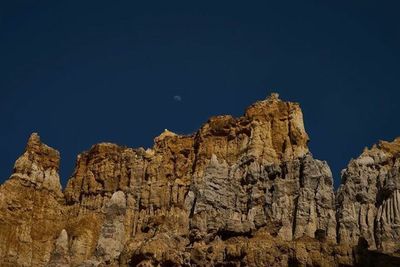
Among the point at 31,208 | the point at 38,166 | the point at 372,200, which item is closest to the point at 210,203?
the point at 372,200

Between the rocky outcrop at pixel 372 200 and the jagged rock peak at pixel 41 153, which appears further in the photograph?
the jagged rock peak at pixel 41 153

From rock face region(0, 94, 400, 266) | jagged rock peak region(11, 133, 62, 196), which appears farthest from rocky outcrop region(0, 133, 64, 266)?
rock face region(0, 94, 400, 266)

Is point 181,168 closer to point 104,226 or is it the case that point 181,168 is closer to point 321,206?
point 104,226

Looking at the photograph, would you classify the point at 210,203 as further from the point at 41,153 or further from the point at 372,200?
the point at 41,153

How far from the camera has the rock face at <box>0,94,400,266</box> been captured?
92500 mm

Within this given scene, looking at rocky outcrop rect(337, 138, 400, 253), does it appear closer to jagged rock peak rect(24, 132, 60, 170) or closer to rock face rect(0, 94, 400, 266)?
rock face rect(0, 94, 400, 266)

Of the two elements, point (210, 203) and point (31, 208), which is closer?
point (210, 203)

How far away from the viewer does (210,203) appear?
106062mm

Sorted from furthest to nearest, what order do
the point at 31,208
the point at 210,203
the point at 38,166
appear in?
the point at 38,166
the point at 31,208
the point at 210,203

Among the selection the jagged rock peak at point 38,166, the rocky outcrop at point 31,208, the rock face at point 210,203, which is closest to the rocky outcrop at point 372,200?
the rock face at point 210,203

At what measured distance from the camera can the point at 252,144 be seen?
11188 centimetres

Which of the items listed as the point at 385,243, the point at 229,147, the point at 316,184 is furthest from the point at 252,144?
the point at 385,243

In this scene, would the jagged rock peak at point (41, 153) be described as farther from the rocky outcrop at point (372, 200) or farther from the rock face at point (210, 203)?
the rocky outcrop at point (372, 200)

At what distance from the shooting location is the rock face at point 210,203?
92500 millimetres
